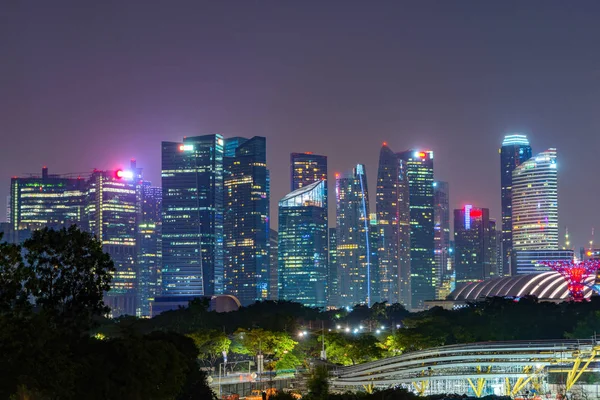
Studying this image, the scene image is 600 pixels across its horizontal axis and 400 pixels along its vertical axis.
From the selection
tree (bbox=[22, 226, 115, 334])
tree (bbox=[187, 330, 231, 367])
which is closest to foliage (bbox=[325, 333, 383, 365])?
tree (bbox=[187, 330, 231, 367])

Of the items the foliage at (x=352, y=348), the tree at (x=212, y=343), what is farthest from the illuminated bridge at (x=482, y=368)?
the tree at (x=212, y=343)

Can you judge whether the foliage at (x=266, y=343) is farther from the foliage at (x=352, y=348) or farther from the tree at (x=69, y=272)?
the tree at (x=69, y=272)

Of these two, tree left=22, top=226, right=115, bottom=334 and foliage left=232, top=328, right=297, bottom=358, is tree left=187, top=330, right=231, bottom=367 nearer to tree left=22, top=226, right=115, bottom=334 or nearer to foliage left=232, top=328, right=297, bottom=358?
foliage left=232, top=328, right=297, bottom=358

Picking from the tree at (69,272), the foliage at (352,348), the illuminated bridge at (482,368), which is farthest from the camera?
the foliage at (352,348)

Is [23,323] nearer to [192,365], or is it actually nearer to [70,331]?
[70,331]

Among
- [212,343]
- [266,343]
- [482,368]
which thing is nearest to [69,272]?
[482,368]

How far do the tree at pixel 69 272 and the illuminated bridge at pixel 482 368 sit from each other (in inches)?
1556

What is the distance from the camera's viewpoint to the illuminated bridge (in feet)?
273

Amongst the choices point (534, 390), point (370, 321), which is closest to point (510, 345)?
point (534, 390)

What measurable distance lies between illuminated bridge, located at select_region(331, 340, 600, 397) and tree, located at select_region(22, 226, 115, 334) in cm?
3952

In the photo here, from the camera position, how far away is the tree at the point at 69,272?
184 feet

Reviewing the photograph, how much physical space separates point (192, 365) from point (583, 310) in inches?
3371

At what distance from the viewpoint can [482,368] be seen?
8725cm

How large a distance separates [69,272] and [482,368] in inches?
1773
